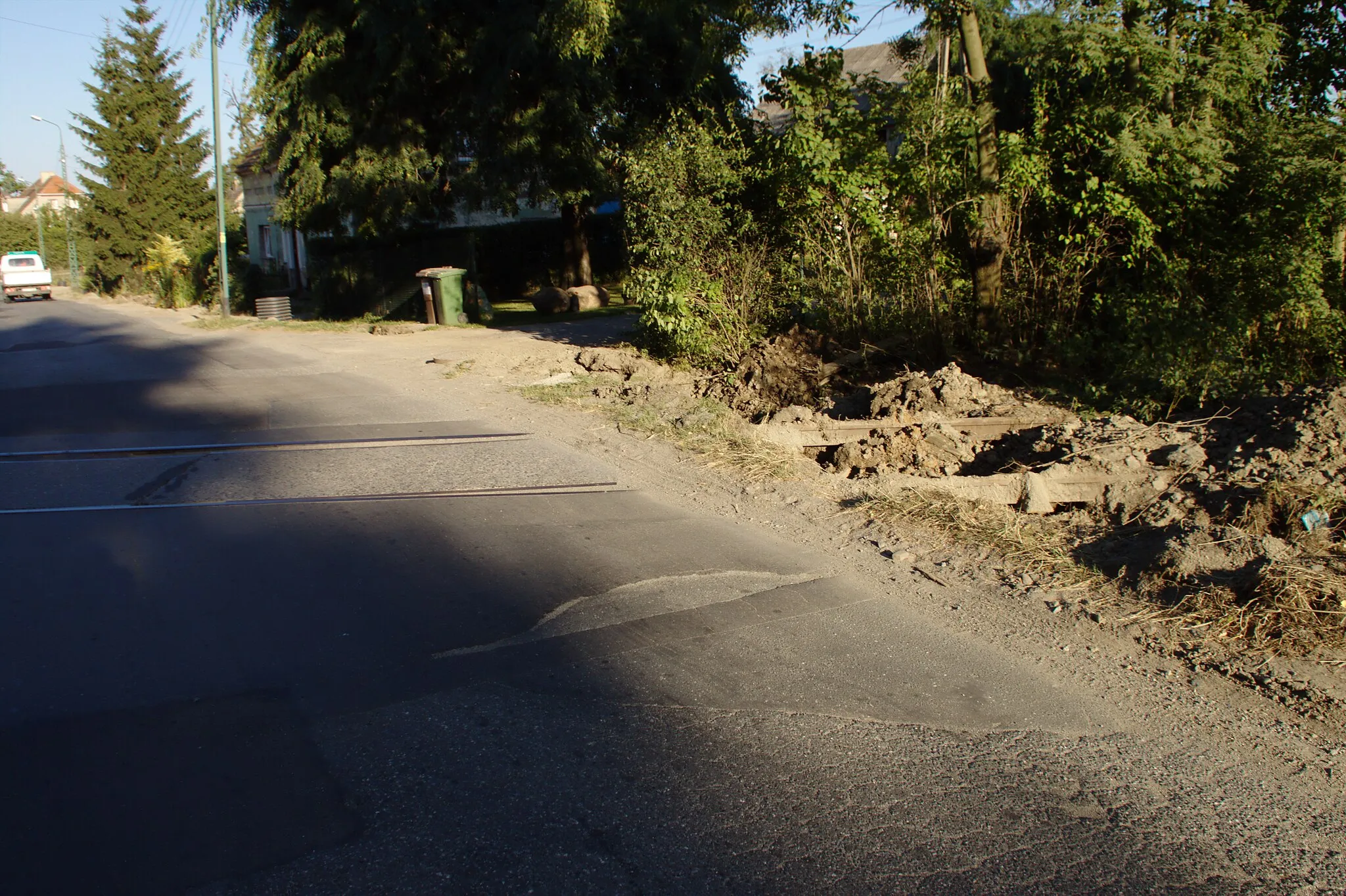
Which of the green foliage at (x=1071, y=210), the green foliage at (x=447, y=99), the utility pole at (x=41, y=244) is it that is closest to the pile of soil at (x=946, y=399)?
the green foliage at (x=1071, y=210)

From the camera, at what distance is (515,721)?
13.5ft

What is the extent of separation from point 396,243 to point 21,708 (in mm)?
20450

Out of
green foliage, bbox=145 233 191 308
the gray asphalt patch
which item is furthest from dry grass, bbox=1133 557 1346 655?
green foliage, bbox=145 233 191 308

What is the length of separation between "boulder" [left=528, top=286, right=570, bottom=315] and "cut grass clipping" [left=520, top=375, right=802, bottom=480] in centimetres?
1038

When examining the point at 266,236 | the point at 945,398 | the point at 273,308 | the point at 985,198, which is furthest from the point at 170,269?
the point at 945,398

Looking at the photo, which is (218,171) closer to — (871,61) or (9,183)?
(871,61)

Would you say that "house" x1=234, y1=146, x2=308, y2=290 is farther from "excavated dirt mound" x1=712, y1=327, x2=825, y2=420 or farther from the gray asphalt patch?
the gray asphalt patch

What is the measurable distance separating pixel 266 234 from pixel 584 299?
2349 cm

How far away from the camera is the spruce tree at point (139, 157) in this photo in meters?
41.3

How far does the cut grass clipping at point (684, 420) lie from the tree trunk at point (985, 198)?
2814 mm

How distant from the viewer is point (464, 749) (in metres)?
3.89

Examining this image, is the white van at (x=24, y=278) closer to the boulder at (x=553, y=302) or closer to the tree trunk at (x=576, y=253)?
the tree trunk at (x=576, y=253)

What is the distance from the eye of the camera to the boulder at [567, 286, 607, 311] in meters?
22.7

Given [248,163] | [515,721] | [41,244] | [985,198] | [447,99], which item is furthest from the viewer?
[41,244]
